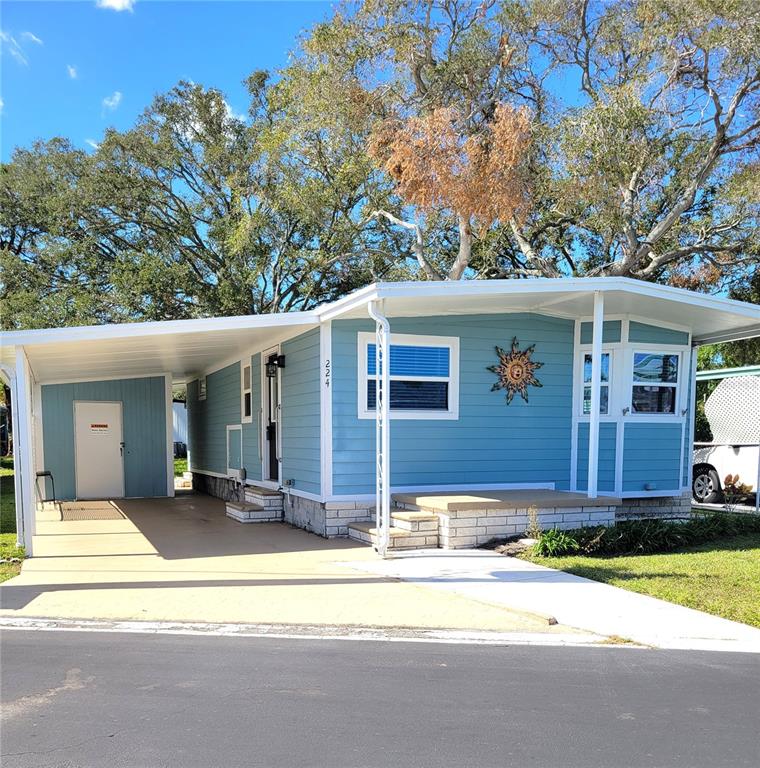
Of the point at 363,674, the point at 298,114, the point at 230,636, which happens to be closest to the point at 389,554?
the point at 230,636

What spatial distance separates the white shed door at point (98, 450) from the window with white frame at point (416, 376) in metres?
7.61

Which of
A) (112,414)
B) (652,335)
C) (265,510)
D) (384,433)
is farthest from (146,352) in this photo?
(652,335)

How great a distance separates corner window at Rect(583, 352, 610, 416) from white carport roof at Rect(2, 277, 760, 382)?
66 cm

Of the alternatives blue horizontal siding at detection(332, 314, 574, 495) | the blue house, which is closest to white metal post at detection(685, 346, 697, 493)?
the blue house

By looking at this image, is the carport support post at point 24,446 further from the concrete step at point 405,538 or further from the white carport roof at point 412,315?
the concrete step at point 405,538

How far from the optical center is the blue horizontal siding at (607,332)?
32.3 ft

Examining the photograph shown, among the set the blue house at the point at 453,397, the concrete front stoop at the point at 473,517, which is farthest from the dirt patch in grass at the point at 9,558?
the concrete front stoop at the point at 473,517

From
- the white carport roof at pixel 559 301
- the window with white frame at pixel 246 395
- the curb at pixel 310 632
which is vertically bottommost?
the curb at pixel 310 632

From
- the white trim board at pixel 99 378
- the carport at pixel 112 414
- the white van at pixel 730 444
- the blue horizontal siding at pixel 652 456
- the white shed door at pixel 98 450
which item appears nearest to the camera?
the blue horizontal siding at pixel 652 456

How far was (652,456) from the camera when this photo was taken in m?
10.1

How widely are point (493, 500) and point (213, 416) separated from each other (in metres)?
8.82

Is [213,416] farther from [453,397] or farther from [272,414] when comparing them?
[453,397]

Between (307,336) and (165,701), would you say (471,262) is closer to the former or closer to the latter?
(307,336)

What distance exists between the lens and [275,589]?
6230mm
